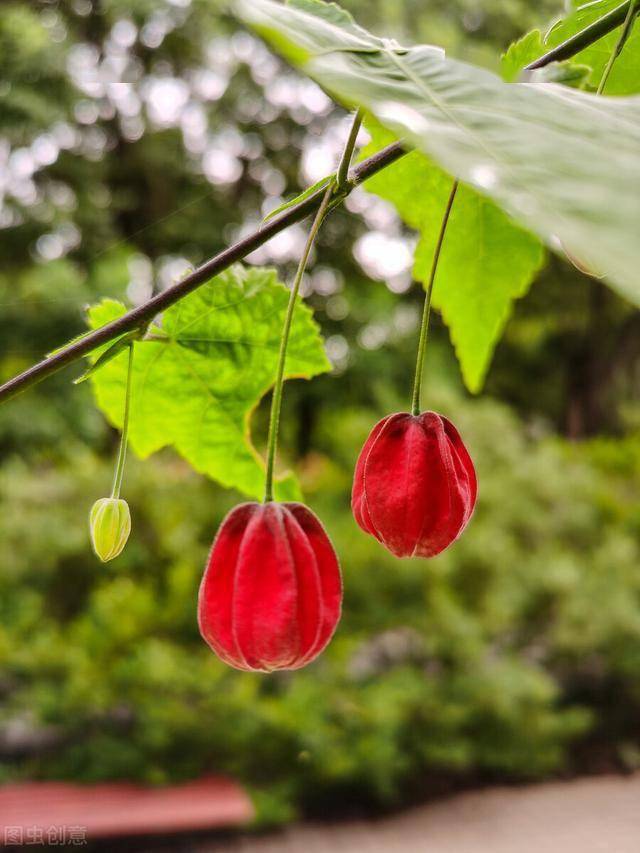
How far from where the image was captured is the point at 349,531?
143 inches

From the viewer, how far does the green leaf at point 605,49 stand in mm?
419

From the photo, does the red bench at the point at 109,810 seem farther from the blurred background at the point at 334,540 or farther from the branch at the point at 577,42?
the branch at the point at 577,42

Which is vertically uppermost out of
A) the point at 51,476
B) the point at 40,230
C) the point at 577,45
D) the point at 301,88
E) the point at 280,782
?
the point at 301,88

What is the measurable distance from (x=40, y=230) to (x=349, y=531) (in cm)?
232

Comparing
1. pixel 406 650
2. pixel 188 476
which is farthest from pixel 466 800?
pixel 188 476

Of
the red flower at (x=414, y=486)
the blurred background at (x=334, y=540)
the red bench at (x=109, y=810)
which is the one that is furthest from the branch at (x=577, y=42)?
the red bench at (x=109, y=810)

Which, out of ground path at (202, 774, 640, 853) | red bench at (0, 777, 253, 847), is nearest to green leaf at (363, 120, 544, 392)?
red bench at (0, 777, 253, 847)

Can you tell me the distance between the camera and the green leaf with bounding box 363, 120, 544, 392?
1.58 feet

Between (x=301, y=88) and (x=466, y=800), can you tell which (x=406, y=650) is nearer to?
(x=466, y=800)

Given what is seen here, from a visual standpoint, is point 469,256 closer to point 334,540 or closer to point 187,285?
point 187,285

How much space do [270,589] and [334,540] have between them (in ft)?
10.4

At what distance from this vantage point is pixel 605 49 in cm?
45

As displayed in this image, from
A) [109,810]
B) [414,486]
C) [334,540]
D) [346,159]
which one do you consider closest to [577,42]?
[346,159]

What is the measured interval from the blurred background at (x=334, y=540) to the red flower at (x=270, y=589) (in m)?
1.61
